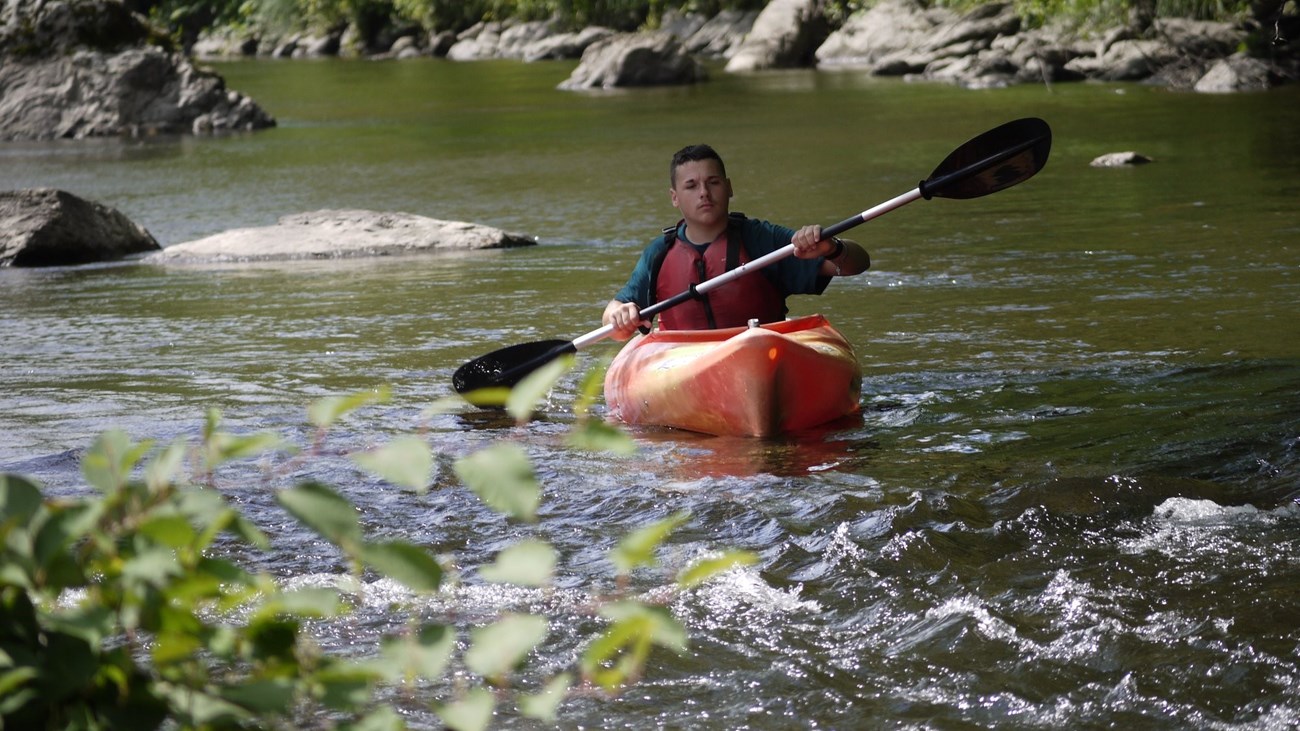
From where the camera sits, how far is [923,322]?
716cm

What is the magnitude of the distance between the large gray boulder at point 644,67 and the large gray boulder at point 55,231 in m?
16.0

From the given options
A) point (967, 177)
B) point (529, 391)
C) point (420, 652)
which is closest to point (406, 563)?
point (420, 652)

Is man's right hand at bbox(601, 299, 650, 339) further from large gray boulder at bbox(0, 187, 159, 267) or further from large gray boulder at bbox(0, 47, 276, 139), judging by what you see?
large gray boulder at bbox(0, 47, 276, 139)

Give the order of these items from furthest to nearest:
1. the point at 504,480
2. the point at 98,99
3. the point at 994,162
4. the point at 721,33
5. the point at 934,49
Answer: the point at 721,33, the point at 934,49, the point at 98,99, the point at 994,162, the point at 504,480

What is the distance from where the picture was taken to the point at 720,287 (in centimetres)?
566

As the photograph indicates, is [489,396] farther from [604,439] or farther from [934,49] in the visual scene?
[934,49]

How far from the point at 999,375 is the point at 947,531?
86.3 inches

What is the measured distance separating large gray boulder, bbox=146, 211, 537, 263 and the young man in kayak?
4.72 metres

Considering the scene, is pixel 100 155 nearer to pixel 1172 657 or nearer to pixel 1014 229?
pixel 1014 229

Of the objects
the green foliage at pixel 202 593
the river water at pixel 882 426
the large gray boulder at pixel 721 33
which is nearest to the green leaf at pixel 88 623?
the green foliage at pixel 202 593

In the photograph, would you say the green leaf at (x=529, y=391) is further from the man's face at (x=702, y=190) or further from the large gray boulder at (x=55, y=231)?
the large gray boulder at (x=55, y=231)

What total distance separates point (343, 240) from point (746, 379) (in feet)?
19.9

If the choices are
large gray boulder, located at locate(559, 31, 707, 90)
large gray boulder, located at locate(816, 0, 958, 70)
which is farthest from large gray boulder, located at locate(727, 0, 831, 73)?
large gray boulder, located at locate(559, 31, 707, 90)

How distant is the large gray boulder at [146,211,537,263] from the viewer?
1037 cm
